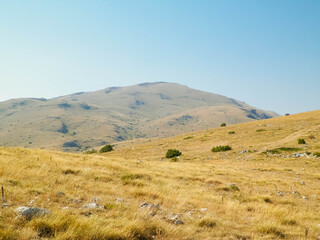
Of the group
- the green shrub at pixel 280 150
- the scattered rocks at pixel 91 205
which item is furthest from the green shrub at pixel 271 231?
the green shrub at pixel 280 150

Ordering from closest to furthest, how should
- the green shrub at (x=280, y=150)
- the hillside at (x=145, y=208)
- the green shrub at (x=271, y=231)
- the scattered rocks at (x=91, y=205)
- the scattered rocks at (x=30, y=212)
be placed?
1. the hillside at (x=145, y=208)
2. the scattered rocks at (x=30, y=212)
3. the green shrub at (x=271, y=231)
4. the scattered rocks at (x=91, y=205)
5. the green shrub at (x=280, y=150)

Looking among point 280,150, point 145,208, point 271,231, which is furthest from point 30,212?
point 280,150

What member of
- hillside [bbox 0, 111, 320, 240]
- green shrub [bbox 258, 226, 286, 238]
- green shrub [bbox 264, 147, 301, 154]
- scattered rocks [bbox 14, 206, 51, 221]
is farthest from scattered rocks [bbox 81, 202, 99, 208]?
green shrub [bbox 264, 147, 301, 154]

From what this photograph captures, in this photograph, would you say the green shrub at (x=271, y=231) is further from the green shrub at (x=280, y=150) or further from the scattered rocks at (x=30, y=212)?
the green shrub at (x=280, y=150)

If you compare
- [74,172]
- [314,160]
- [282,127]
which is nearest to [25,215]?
[74,172]

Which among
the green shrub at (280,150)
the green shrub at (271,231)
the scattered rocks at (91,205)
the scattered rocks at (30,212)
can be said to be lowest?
the green shrub at (280,150)

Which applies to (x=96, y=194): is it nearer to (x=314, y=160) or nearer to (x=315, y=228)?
(x=315, y=228)

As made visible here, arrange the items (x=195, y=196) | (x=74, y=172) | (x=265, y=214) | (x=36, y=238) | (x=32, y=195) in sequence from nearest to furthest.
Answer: (x=36, y=238)
(x=32, y=195)
(x=265, y=214)
(x=195, y=196)
(x=74, y=172)

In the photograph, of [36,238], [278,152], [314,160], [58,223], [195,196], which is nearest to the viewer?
[36,238]

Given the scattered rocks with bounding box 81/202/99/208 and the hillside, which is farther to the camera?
the scattered rocks with bounding box 81/202/99/208

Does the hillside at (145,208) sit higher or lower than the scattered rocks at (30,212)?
lower

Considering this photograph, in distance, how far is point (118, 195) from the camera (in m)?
8.75

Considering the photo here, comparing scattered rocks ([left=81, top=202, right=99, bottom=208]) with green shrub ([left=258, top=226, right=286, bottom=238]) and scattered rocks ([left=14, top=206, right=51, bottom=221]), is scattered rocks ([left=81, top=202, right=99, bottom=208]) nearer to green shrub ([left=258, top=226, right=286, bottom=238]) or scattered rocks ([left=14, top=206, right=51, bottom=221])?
scattered rocks ([left=14, top=206, right=51, bottom=221])

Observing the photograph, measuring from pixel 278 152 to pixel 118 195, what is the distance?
2450cm
